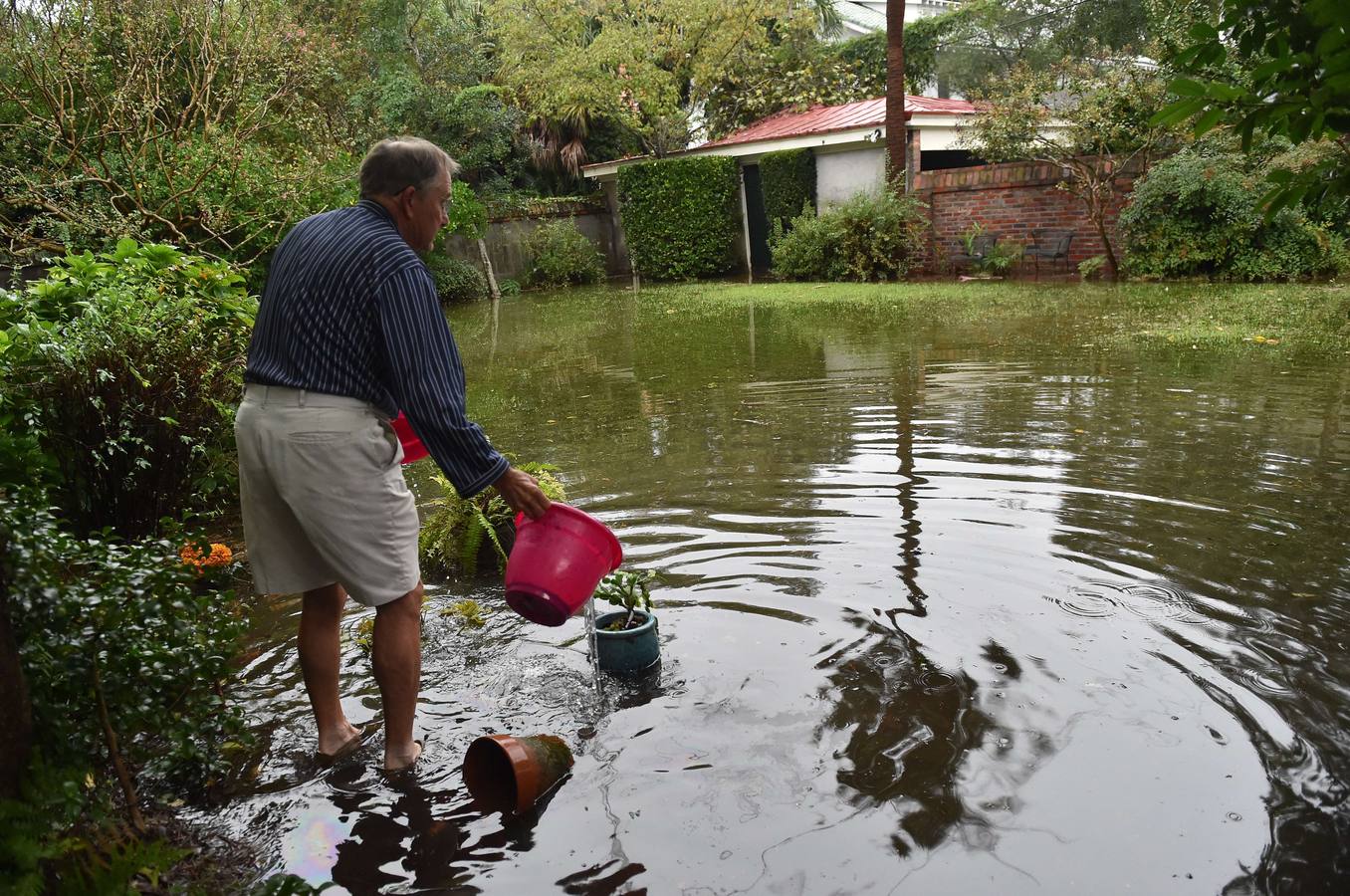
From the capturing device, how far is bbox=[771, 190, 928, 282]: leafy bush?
64.0ft

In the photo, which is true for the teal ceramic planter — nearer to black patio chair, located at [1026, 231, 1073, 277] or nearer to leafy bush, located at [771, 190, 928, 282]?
black patio chair, located at [1026, 231, 1073, 277]

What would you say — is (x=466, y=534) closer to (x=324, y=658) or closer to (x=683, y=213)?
(x=324, y=658)

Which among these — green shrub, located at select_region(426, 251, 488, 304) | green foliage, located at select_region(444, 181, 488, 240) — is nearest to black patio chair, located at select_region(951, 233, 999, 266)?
green foliage, located at select_region(444, 181, 488, 240)

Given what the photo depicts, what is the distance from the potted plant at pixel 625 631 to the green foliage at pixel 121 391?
2.34m

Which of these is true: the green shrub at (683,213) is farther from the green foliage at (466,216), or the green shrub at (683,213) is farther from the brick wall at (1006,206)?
the brick wall at (1006,206)

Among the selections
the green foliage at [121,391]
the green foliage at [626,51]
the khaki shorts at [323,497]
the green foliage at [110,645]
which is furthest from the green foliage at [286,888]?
the green foliage at [626,51]

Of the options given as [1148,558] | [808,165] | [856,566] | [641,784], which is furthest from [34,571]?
[808,165]

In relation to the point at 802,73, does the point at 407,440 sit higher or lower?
lower

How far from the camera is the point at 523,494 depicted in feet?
10.1

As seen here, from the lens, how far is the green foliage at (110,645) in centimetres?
219

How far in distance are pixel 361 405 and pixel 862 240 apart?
59.4 ft

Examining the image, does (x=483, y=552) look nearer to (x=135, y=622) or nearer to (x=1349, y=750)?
(x=135, y=622)

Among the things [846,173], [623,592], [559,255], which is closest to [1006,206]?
[846,173]

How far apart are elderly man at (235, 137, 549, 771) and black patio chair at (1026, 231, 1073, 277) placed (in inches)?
663
